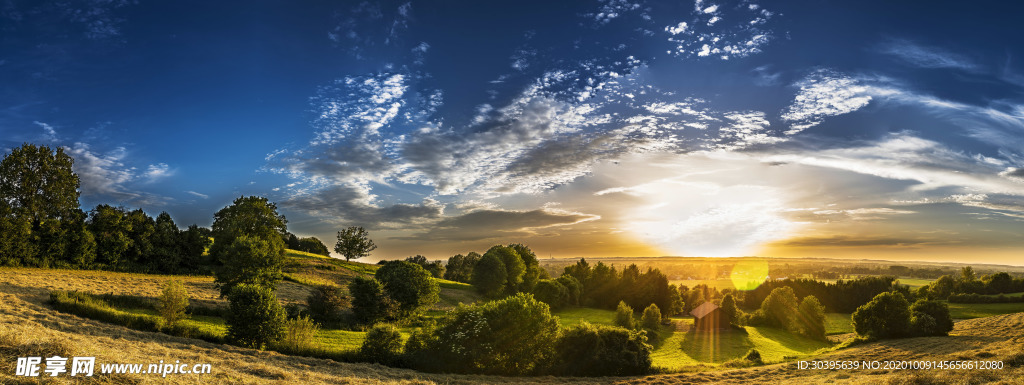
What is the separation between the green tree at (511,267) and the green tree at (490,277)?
12.6ft

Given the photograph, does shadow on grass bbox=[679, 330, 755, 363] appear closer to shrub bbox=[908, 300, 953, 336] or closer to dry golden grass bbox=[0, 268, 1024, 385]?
dry golden grass bbox=[0, 268, 1024, 385]

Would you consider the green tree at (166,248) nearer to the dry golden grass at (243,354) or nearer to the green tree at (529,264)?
the dry golden grass at (243,354)

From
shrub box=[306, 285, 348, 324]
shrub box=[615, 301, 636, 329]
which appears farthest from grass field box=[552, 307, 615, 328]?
shrub box=[306, 285, 348, 324]

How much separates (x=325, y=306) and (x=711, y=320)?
55.7 meters

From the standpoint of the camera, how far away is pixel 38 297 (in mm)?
29234

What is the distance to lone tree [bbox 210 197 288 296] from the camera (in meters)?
41.2

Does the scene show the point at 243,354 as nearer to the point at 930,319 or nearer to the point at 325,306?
the point at 325,306

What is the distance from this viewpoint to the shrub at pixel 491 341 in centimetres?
2662

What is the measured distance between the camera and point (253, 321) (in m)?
26.8

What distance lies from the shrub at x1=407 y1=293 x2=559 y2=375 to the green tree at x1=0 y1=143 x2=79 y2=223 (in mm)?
47136

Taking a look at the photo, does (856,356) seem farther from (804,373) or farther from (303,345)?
Result: (303,345)

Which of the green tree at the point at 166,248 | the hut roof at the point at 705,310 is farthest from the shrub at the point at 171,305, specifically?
the hut roof at the point at 705,310

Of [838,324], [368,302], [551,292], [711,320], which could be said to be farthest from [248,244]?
[838,324]

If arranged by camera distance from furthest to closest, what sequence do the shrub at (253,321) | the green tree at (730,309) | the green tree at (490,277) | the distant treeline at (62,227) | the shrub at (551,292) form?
the green tree at (490,277) → the shrub at (551,292) → the green tree at (730,309) → the distant treeline at (62,227) → the shrub at (253,321)
